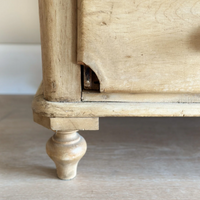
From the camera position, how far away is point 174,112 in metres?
0.37

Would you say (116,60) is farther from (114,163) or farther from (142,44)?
(114,163)

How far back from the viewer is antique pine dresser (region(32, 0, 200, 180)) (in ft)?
1.05

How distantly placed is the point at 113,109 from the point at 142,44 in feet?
0.36

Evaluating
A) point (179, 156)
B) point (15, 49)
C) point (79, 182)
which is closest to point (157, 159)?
point (179, 156)

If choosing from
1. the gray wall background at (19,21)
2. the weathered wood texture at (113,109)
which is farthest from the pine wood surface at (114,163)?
the gray wall background at (19,21)

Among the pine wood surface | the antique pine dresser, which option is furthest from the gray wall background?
the antique pine dresser

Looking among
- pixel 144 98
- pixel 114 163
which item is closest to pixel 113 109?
pixel 144 98

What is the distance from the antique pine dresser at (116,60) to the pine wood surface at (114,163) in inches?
5.5

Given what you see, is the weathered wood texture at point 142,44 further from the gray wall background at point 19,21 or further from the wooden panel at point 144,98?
the gray wall background at point 19,21

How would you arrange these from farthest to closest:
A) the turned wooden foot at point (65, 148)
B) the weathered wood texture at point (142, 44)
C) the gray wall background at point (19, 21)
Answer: the gray wall background at point (19, 21) → the turned wooden foot at point (65, 148) → the weathered wood texture at point (142, 44)

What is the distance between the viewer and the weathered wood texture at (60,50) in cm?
33

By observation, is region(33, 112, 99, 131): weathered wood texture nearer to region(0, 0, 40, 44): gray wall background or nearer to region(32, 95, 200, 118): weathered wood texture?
region(32, 95, 200, 118): weathered wood texture

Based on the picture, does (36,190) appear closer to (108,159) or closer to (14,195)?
(14,195)

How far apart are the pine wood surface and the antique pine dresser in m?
0.14
